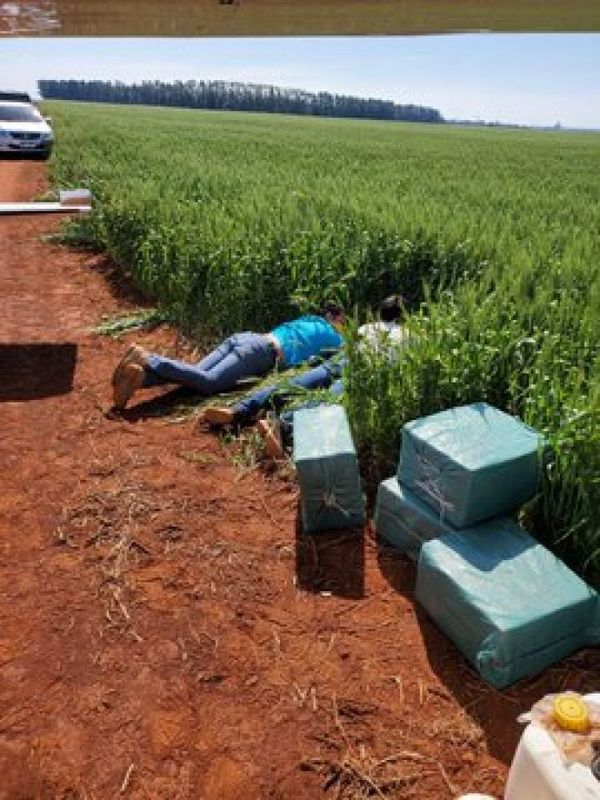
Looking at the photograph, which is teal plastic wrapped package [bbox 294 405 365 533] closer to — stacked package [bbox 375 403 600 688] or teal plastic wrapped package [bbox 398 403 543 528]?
stacked package [bbox 375 403 600 688]

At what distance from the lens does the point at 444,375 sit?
126 inches

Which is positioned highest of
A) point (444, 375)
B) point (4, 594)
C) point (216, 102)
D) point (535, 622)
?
point (444, 375)

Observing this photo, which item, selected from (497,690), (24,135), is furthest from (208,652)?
(24,135)

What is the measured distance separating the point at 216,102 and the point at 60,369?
437 feet

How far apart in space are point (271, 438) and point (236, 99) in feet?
437

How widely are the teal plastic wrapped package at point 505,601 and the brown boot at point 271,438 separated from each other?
1.28m

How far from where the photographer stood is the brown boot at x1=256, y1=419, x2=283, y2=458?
3570 millimetres

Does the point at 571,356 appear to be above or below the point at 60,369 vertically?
above

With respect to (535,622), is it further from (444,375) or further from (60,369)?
(60,369)

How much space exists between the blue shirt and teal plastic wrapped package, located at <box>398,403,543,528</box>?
1708 millimetres

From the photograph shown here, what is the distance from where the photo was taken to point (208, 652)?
240 centimetres

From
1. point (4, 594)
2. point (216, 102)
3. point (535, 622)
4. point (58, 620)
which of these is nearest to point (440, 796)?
point (535, 622)

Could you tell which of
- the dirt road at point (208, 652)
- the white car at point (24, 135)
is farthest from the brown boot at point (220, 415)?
the white car at point (24, 135)

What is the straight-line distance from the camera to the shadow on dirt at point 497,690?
2.12 meters
